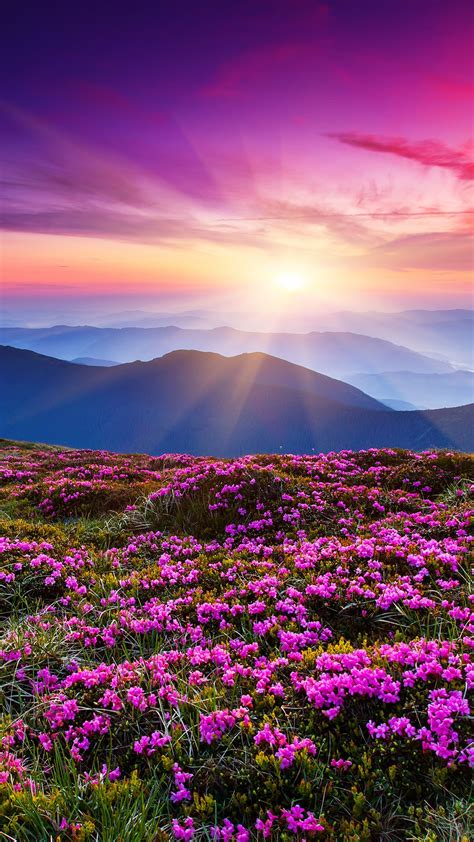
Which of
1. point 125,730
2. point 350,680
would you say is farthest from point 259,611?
point 125,730

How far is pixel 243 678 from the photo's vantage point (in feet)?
20.9

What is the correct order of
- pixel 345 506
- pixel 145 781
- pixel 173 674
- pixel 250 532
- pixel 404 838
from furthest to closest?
pixel 345 506 → pixel 250 532 → pixel 173 674 → pixel 145 781 → pixel 404 838

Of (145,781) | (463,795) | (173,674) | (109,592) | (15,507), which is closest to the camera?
(463,795)

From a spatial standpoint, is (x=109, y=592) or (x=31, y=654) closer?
(x=31, y=654)

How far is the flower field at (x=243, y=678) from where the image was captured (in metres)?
4.50

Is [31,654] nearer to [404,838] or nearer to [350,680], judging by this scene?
[350,680]

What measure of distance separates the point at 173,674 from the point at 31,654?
2.28 m

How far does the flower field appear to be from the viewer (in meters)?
4.50

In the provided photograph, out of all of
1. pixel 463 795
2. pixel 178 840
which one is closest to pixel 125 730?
pixel 178 840

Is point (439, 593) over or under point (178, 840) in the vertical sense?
over

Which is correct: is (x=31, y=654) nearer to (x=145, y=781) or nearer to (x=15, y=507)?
(x=145, y=781)

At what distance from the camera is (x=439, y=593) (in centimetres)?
766

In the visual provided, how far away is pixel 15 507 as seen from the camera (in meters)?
16.6

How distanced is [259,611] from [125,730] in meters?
2.88
